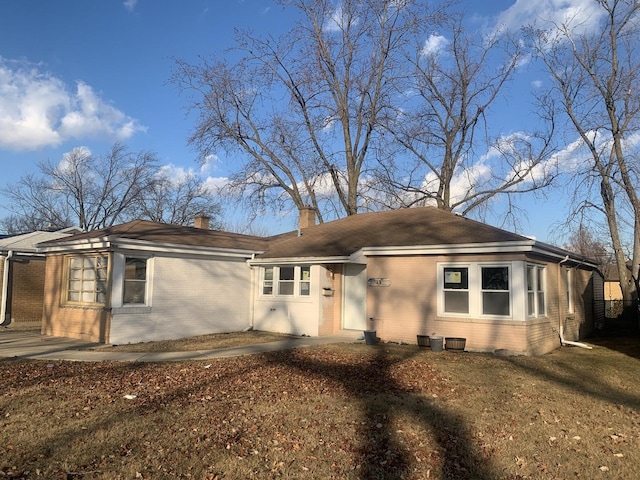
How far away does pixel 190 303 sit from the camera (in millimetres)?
15398

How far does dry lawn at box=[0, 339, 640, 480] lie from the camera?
192 inches

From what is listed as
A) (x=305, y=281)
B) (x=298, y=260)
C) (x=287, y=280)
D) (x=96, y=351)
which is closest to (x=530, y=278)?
(x=305, y=281)

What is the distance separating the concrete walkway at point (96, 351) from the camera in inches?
426

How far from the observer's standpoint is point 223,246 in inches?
656

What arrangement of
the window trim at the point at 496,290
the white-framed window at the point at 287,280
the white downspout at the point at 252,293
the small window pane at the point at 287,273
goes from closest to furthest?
the window trim at the point at 496,290, the white-framed window at the point at 287,280, the small window pane at the point at 287,273, the white downspout at the point at 252,293

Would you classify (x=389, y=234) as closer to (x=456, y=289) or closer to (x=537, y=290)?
(x=456, y=289)

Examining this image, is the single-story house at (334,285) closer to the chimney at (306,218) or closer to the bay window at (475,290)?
the bay window at (475,290)

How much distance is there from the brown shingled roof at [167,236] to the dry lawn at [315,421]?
17.6ft

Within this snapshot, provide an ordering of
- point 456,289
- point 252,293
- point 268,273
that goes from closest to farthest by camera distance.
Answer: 1. point 456,289
2. point 268,273
3. point 252,293

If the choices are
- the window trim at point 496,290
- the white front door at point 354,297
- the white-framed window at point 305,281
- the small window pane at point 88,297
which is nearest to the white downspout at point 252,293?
the white-framed window at point 305,281

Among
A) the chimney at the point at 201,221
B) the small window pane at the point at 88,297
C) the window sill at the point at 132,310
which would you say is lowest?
the window sill at the point at 132,310

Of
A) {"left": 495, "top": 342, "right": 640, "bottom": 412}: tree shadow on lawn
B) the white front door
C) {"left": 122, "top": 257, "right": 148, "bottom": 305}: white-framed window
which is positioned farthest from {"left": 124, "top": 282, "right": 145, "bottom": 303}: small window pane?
{"left": 495, "top": 342, "right": 640, "bottom": 412}: tree shadow on lawn

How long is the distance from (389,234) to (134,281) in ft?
25.7

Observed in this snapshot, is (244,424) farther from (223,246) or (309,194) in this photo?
(309,194)
